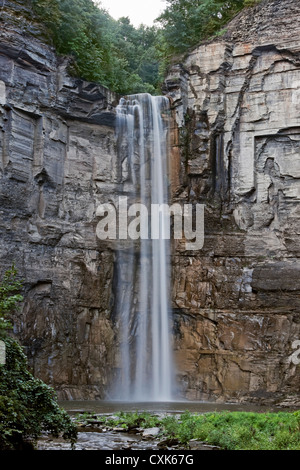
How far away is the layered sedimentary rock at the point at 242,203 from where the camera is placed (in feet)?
86.3

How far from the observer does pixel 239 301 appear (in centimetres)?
2733

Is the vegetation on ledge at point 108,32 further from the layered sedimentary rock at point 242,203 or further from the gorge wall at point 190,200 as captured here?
the layered sedimentary rock at point 242,203

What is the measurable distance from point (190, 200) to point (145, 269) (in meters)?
3.84

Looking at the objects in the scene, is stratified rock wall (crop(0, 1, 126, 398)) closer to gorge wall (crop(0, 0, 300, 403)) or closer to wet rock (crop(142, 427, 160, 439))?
gorge wall (crop(0, 0, 300, 403))

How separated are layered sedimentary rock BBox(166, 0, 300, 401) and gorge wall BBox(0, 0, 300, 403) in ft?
0.16

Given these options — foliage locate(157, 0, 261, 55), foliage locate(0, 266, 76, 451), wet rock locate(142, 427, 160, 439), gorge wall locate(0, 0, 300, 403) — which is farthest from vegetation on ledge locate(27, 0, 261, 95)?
foliage locate(0, 266, 76, 451)

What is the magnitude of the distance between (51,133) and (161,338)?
33.5ft

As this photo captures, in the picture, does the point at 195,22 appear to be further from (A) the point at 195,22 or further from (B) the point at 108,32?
(B) the point at 108,32

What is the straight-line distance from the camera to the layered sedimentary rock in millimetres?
26297

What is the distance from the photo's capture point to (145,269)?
94.0ft

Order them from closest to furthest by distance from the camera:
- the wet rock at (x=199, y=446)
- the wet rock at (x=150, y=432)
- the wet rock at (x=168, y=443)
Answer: the wet rock at (x=199, y=446) < the wet rock at (x=168, y=443) < the wet rock at (x=150, y=432)

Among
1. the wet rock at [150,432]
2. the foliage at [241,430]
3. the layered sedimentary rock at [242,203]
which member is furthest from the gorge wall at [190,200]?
the wet rock at [150,432]

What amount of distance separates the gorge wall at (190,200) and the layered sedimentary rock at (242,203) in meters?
0.05

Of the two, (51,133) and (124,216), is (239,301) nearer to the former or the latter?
(124,216)
